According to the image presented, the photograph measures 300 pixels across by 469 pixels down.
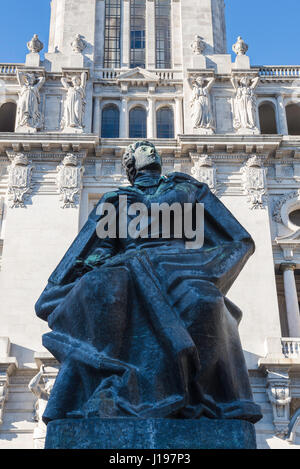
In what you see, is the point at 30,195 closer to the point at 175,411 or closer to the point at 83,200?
the point at 83,200

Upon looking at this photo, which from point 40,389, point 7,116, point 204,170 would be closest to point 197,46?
point 204,170

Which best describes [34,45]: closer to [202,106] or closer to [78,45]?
[78,45]

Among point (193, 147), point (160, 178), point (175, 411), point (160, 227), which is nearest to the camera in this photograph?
point (175, 411)

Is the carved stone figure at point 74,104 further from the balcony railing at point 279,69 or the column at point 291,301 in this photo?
the column at point 291,301

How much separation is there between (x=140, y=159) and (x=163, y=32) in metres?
22.2

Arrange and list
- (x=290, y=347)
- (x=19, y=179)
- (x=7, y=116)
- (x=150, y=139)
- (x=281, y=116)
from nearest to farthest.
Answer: (x=290, y=347) < (x=19, y=179) < (x=150, y=139) < (x=281, y=116) < (x=7, y=116)

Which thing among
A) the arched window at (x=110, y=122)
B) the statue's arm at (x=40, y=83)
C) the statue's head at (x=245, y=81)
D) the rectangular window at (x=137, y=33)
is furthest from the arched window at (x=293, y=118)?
the statue's arm at (x=40, y=83)

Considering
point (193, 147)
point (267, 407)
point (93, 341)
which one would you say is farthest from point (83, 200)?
point (93, 341)

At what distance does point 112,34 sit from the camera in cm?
2598

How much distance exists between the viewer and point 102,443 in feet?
11.3

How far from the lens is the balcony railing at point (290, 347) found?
18.0 meters

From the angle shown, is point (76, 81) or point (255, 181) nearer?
point (255, 181)

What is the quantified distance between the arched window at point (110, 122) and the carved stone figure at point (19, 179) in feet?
12.0
